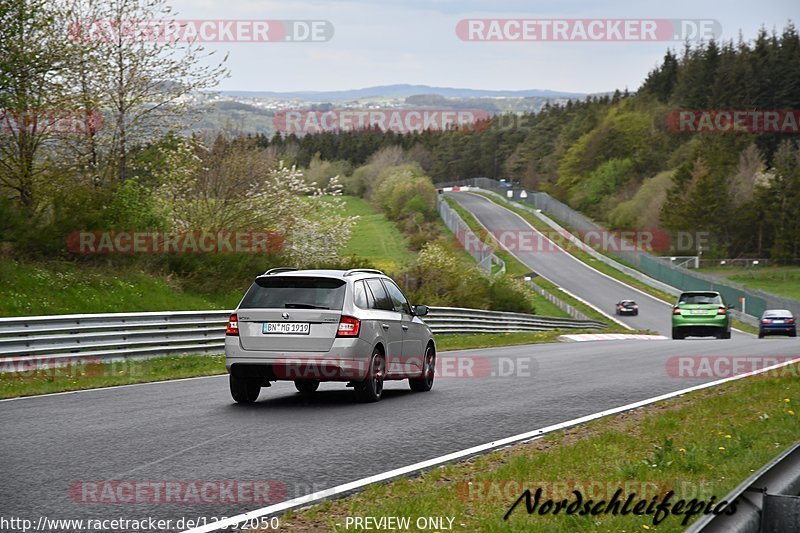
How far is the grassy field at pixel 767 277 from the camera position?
3280 inches

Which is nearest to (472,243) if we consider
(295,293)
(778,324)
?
(778,324)

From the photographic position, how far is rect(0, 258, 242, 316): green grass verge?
22.2 metres

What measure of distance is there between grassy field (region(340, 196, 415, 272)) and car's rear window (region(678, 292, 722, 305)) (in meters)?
37.1

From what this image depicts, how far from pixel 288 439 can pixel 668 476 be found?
3.65 m

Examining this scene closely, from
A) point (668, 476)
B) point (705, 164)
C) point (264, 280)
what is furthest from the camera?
point (705, 164)

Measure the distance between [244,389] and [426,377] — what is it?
3.26m

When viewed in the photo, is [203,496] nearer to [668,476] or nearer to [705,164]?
[668,476]

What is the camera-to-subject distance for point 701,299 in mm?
31953

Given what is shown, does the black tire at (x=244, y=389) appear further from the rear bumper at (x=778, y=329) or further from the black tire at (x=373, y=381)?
the rear bumper at (x=778, y=329)

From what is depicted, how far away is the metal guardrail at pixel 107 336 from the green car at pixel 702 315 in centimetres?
1621

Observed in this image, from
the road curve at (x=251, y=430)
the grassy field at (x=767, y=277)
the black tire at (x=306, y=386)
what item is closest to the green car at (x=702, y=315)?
the road curve at (x=251, y=430)

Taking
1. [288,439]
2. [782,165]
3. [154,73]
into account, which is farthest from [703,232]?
[288,439]

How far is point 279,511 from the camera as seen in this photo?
21.4 ft

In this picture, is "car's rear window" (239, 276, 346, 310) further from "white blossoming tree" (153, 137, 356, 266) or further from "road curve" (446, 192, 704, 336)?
"road curve" (446, 192, 704, 336)
